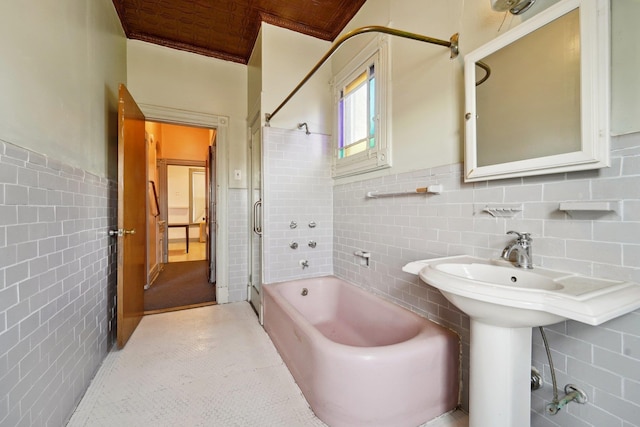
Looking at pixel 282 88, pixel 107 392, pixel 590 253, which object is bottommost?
pixel 107 392

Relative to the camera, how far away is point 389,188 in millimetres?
1842

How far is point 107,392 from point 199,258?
13.3 feet

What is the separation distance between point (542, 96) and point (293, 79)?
2.07 m

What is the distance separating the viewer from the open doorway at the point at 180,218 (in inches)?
128

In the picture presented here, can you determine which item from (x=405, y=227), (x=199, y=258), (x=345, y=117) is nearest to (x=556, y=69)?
(x=405, y=227)

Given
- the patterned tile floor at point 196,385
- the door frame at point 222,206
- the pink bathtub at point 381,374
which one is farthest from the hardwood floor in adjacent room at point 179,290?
the pink bathtub at point 381,374

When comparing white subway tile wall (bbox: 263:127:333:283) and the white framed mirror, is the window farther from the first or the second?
the white framed mirror

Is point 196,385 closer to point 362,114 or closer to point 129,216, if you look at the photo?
point 129,216

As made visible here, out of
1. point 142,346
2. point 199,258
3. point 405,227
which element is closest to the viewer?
point 405,227

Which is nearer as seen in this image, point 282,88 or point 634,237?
point 634,237

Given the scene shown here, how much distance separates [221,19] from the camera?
7.64 ft

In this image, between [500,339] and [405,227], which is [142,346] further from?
[500,339]

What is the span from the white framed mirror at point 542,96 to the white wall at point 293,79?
158cm

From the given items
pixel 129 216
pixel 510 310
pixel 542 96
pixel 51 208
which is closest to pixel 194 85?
pixel 129 216
